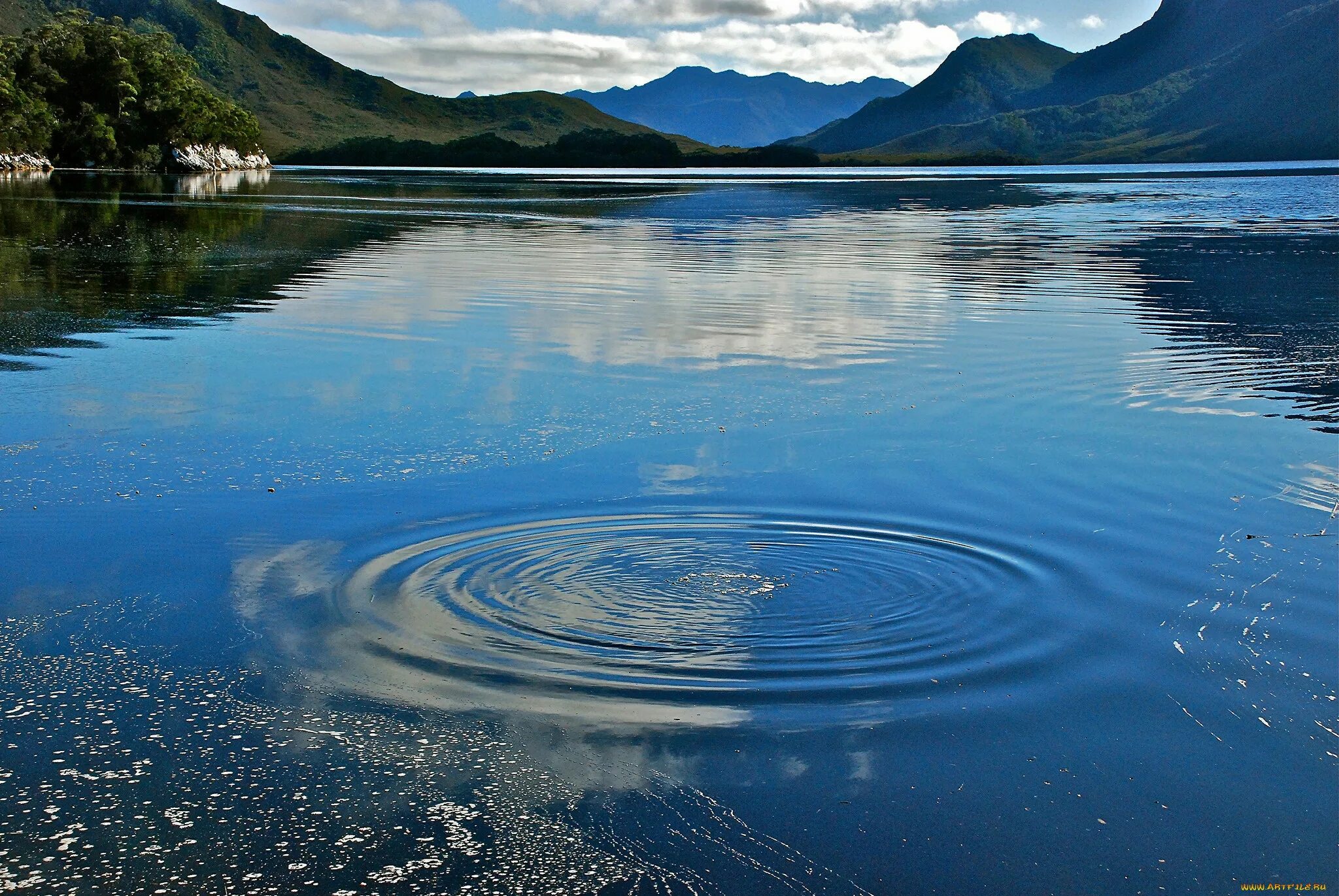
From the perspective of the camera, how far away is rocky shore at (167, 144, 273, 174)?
151 meters

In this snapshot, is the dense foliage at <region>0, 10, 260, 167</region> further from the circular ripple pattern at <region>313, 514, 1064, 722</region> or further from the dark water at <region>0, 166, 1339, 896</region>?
the circular ripple pattern at <region>313, 514, 1064, 722</region>

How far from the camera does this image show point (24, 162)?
4732 inches

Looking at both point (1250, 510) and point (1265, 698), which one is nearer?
point (1265, 698)

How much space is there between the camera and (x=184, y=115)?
15025cm

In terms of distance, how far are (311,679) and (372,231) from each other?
132 feet

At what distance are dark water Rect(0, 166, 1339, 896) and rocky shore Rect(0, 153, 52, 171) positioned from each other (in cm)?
11392

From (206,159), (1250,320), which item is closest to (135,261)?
(1250,320)

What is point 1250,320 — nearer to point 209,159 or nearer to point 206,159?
point 206,159

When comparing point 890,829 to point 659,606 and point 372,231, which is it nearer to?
point 659,606

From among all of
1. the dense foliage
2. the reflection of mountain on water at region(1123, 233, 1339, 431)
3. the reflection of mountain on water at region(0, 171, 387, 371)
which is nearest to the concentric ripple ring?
the reflection of mountain on water at region(1123, 233, 1339, 431)

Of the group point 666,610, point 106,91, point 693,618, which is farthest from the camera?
point 106,91

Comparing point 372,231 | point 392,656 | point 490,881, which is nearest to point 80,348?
point 392,656

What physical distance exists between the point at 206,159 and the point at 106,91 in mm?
14986

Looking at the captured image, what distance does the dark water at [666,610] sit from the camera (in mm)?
5082
